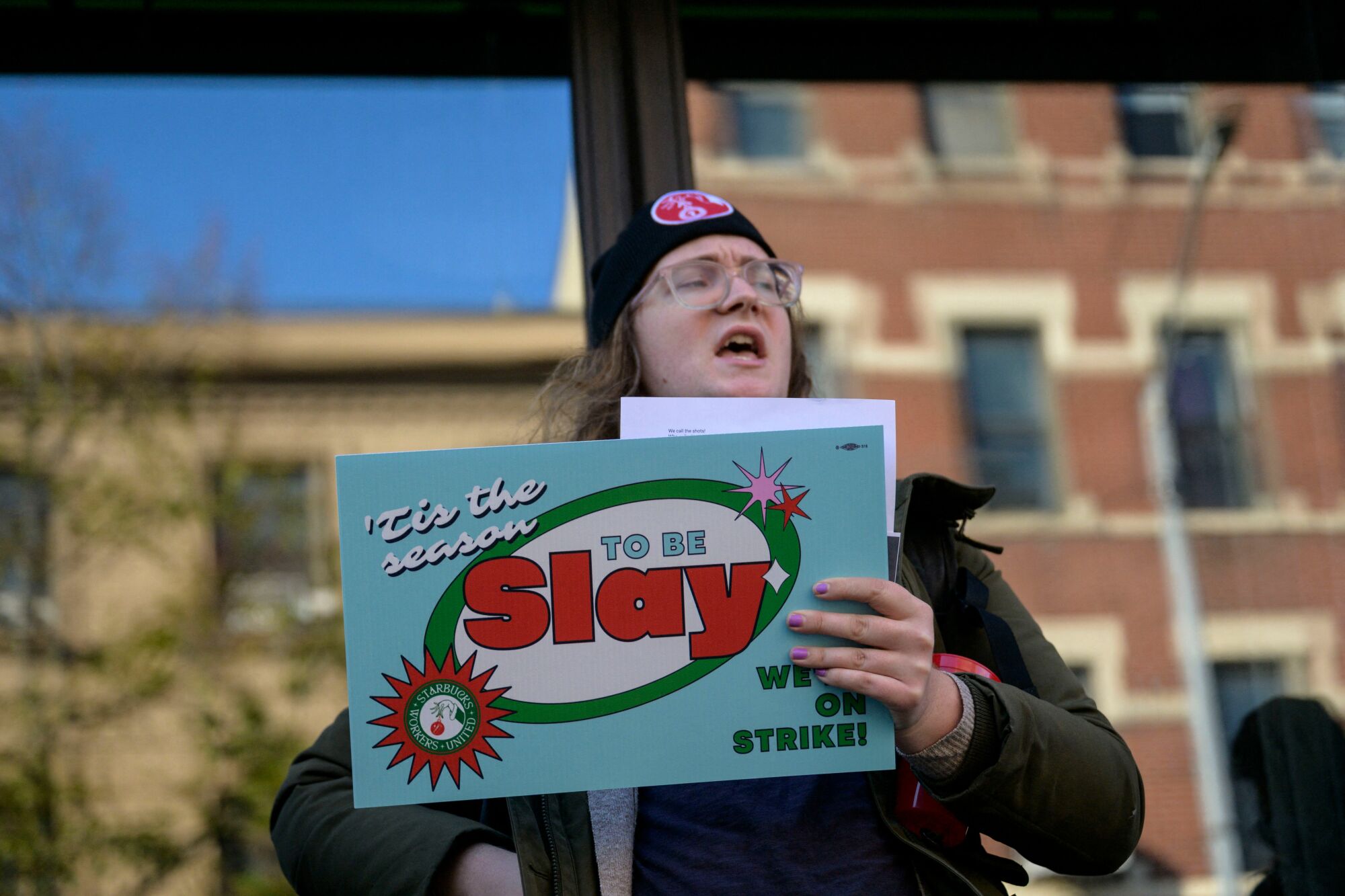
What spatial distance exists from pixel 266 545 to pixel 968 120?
3246mm

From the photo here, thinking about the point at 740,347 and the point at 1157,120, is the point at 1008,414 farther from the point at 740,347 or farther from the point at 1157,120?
the point at 740,347

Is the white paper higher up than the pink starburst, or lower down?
higher up

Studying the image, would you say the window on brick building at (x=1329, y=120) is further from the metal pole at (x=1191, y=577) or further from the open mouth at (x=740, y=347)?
the open mouth at (x=740, y=347)

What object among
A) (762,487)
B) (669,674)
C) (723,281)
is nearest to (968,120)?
(723,281)

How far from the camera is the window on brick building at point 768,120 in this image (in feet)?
10.2

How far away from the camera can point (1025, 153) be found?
5.95 m

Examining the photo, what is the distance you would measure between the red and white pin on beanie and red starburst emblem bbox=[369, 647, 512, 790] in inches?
32.9

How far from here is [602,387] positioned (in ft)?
5.99

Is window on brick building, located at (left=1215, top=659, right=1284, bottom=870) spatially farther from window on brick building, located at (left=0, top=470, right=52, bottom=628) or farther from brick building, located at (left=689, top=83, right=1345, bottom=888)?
window on brick building, located at (left=0, top=470, right=52, bottom=628)

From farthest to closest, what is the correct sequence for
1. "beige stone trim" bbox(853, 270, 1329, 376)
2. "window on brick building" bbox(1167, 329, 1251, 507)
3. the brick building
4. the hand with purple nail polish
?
"window on brick building" bbox(1167, 329, 1251, 507) < "beige stone trim" bbox(853, 270, 1329, 376) < the brick building < the hand with purple nail polish

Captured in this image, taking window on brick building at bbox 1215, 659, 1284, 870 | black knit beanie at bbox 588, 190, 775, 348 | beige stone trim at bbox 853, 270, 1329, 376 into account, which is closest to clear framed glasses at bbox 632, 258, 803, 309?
black knit beanie at bbox 588, 190, 775, 348

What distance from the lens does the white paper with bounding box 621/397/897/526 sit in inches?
55.9

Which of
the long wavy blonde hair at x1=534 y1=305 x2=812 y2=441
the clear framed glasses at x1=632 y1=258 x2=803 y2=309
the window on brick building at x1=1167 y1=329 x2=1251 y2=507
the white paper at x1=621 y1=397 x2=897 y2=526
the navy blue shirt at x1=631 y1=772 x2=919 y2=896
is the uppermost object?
the window on brick building at x1=1167 y1=329 x2=1251 y2=507

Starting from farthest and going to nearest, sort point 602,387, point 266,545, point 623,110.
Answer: point 266,545, point 623,110, point 602,387
